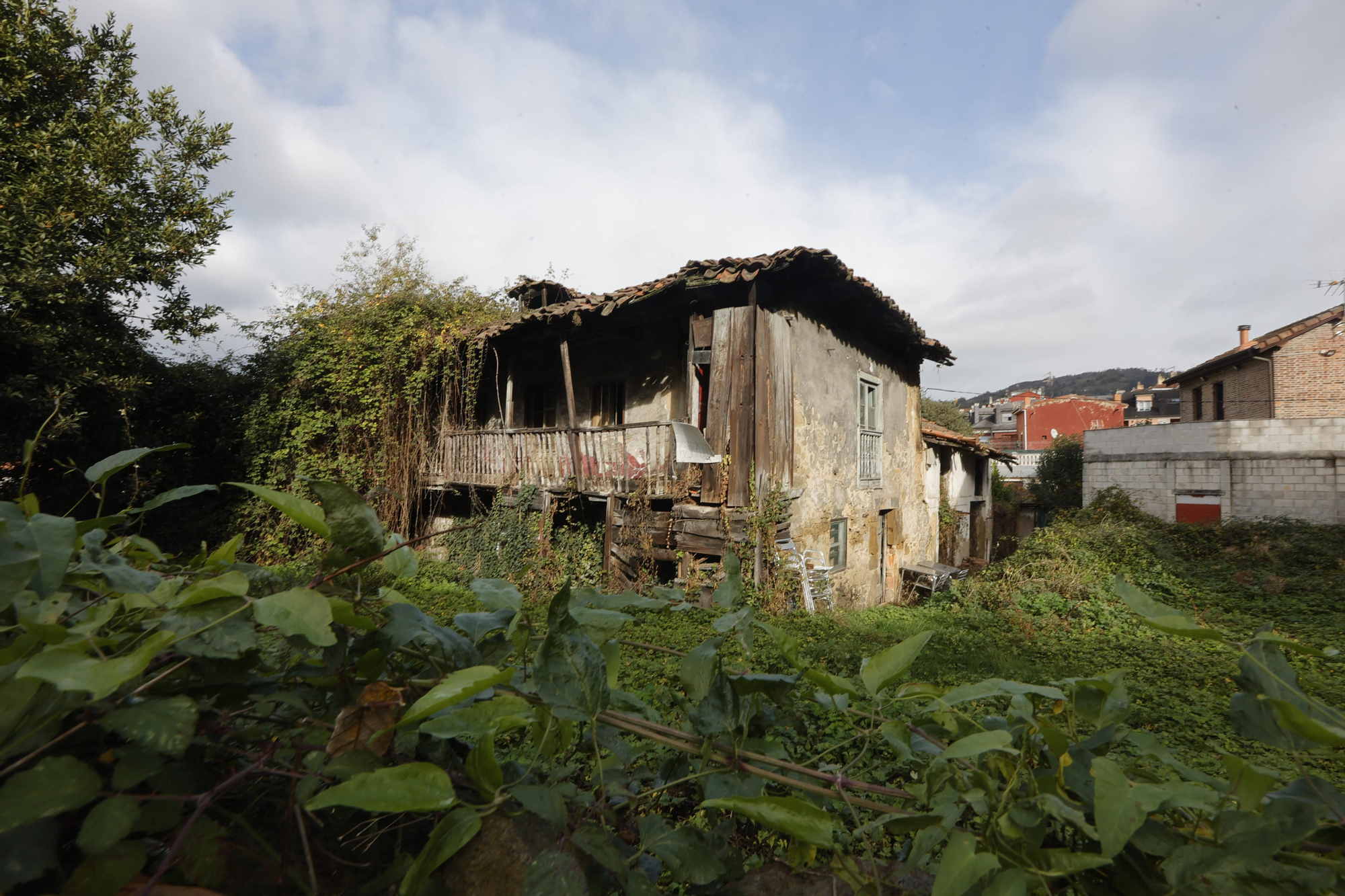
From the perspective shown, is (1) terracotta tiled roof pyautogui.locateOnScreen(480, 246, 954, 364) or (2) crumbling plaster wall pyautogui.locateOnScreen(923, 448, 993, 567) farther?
(2) crumbling plaster wall pyautogui.locateOnScreen(923, 448, 993, 567)

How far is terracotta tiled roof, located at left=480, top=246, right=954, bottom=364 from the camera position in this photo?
22.4 feet

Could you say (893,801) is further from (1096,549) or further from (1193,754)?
(1096,549)

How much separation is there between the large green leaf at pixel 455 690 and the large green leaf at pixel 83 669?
0.67 ft

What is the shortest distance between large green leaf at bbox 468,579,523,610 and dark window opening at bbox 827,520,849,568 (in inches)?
336

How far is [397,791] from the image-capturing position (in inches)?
20.4

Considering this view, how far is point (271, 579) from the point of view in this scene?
69 centimetres

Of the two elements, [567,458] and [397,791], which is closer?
[397,791]

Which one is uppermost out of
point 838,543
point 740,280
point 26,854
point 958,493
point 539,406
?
point 740,280

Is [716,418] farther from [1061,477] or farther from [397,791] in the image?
[1061,477]

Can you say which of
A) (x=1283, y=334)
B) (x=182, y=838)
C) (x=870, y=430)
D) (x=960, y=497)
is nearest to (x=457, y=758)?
(x=182, y=838)

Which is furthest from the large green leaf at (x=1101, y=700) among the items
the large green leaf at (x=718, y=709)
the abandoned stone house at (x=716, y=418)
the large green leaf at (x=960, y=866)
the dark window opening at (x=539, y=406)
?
the dark window opening at (x=539, y=406)

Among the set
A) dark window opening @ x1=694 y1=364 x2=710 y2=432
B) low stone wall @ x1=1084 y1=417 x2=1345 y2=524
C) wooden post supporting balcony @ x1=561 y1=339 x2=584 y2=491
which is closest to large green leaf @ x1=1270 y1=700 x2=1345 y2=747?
dark window opening @ x1=694 y1=364 x2=710 y2=432

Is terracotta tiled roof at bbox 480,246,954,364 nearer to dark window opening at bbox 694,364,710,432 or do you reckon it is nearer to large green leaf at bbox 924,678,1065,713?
dark window opening at bbox 694,364,710,432

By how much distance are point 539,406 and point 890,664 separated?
436 inches
